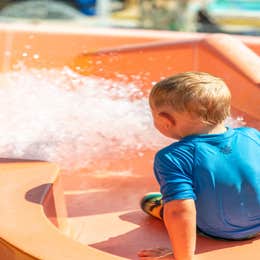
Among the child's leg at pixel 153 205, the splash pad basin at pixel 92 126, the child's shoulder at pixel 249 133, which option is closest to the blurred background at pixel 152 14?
the splash pad basin at pixel 92 126

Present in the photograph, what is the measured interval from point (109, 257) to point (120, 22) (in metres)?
5.99

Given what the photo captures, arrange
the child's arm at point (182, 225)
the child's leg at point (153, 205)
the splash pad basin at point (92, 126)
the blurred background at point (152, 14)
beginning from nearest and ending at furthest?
the child's arm at point (182, 225), the splash pad basin at point (92, 126), the child's leg at point (153, 205), the blurred background at point (152, 14)

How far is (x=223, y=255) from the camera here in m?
1.91

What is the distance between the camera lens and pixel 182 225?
1.77 meters

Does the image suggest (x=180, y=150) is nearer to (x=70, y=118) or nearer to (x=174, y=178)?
(x=174, y=178)

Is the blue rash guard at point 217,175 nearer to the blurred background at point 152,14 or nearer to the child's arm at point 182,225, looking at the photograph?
the child's arm at point 182,225

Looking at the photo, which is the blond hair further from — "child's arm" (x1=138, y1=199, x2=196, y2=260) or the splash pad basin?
the splash pad basin

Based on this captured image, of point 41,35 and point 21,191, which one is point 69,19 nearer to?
point 41,35

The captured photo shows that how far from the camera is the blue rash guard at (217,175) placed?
5.94ft

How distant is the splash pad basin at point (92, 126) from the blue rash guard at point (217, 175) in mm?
100

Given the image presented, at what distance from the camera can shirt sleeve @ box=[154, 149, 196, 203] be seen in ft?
5.84

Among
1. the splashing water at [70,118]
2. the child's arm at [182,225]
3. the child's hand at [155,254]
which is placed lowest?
the splashing water at [70,118]

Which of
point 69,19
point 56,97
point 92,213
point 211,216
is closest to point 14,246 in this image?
point 211,216

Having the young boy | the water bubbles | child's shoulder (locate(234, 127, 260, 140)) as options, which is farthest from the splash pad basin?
child's shoulder (locate(234, 127, 260, 140))
